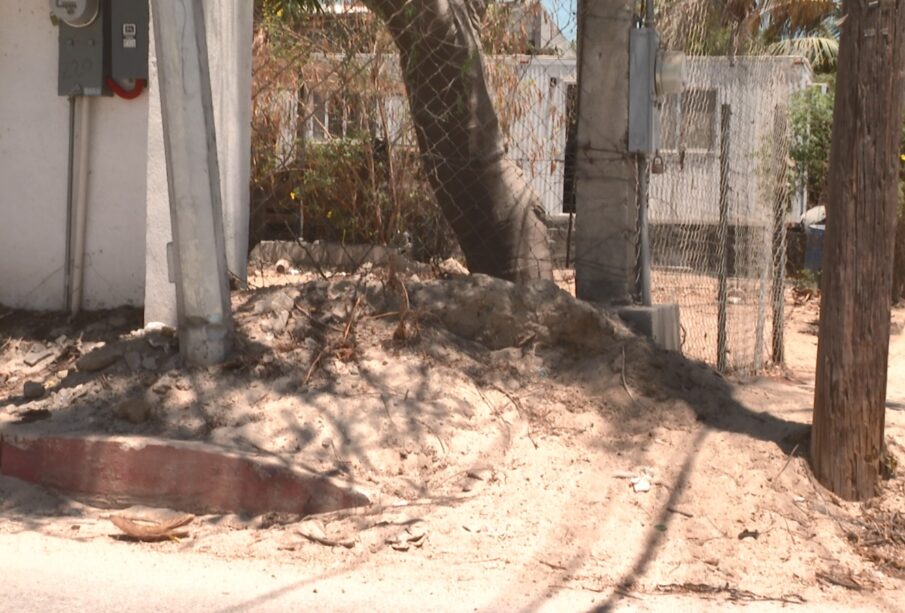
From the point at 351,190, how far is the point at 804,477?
4.88m

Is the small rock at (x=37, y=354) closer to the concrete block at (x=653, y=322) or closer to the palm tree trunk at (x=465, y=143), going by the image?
the palm tree trunk at (x=465, y=143)

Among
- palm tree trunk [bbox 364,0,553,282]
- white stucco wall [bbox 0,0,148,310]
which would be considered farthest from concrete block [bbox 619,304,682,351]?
white stucco wall [bbox 0,0,148,310]

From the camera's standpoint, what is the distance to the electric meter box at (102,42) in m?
6.26

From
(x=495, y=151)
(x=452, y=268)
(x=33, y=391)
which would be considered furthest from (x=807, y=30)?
(x=33, y=391)

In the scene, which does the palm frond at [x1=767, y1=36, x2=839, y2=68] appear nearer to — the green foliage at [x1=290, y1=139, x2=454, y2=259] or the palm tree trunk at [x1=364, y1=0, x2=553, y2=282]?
the green foliage at [x1=290, y1=139, x2=454, y2=259]

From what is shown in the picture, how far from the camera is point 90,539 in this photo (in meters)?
4.63

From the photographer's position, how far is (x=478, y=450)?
16.9 ft

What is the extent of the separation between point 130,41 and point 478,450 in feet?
9.75

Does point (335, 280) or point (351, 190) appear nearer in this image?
point (335, 280)

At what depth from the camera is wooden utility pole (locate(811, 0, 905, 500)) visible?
15.5 ft

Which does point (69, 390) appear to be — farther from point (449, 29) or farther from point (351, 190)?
point (351, 190)

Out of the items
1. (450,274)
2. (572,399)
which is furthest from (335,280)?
(572,399)

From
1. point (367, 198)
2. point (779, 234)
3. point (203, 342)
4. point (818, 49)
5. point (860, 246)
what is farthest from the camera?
point (818, 49)

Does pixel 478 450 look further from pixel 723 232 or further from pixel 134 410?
pixel 723 232
